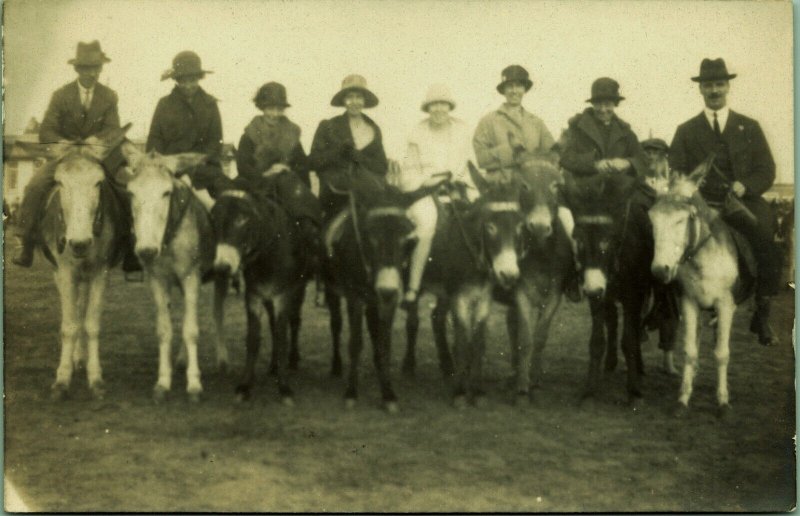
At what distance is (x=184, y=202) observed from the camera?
14.0ft

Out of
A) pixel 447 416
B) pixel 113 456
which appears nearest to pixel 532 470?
pixel 447 416

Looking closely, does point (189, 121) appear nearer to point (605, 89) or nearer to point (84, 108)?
point (84, 108)

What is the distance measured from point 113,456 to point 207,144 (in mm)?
1696

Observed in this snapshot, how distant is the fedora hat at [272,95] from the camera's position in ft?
14.3

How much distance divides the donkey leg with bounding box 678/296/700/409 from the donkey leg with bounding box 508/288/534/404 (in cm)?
78

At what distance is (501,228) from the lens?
4082 millimetres

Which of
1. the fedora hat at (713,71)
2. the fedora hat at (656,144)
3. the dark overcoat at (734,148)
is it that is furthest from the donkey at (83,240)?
the fedora hat at (713,71)

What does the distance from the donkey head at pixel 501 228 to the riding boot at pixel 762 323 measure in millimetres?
1305

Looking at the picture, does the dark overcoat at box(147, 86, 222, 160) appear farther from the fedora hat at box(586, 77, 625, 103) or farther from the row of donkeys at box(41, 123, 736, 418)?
the fedora hat at box(586, 77, 625, 103)

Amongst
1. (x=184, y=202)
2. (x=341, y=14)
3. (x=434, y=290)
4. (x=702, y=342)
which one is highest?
(x=341, y=14)

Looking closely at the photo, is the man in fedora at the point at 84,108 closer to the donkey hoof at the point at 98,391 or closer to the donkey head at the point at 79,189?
the donkey head at the point at 79,189

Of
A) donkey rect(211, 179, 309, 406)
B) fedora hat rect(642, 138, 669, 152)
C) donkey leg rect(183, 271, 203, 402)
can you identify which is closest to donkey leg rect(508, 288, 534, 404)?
fedora hat rect(642, 138, 669, 152)

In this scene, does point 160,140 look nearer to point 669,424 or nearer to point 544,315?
point 544,315

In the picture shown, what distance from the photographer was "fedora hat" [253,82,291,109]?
14.3 feet
